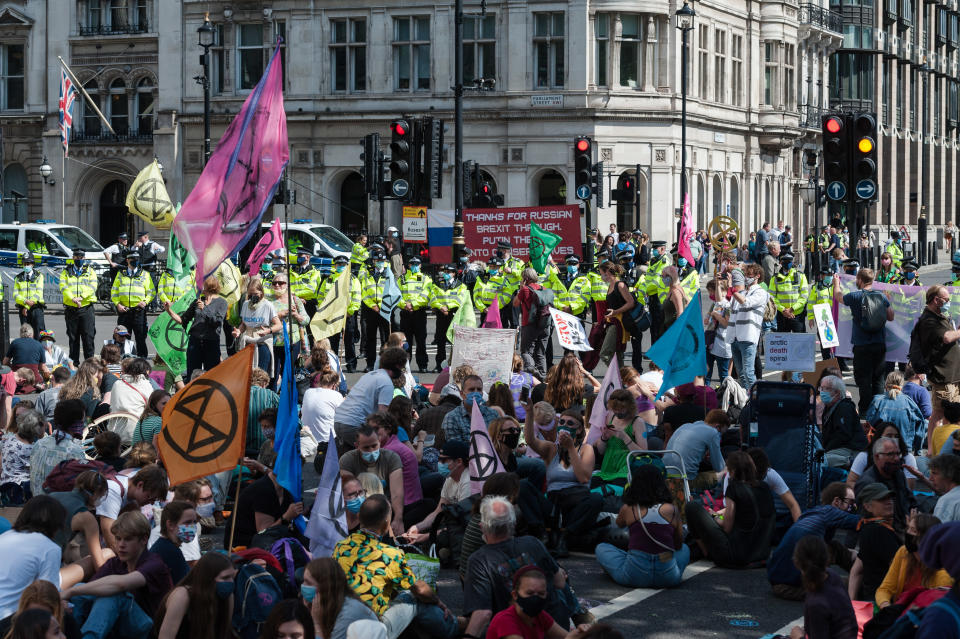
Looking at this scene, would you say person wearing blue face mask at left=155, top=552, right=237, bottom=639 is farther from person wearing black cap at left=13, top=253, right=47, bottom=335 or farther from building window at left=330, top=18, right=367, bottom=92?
building window at left=330, top=18, right=367, bottom=92

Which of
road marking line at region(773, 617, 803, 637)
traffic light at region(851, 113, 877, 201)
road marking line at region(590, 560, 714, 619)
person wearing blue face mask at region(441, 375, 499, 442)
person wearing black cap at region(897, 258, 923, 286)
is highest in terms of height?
traffic light at region(851, 113, 877, 201)

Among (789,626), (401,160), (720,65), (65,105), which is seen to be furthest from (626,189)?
(789,626)

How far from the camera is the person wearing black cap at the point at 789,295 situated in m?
20.8

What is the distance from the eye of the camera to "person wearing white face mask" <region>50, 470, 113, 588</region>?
8.72m

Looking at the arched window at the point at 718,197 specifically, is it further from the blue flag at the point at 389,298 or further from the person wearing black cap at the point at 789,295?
the blue flag at the point at 389,298

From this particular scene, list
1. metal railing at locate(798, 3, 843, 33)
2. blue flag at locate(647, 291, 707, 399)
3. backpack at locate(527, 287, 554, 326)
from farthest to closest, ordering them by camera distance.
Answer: metal railing at locate(798, 3, 843, 33) < backpack at locate(527, 287, 554, 326) < blue flag at locate(647, 291, 707, 399)

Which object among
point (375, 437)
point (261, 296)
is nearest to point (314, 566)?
point (375, 437)

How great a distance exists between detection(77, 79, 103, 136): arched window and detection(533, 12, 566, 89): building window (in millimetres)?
15195

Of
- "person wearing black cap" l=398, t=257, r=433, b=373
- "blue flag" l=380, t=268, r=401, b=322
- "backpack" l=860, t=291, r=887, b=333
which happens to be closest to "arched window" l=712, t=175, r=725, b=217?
"person wearing black cap" l=398, t=257, r=433, b=373

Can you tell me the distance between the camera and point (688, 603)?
9.87 m

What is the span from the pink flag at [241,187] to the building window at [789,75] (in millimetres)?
44999

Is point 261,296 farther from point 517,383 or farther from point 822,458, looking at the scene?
point 822,458

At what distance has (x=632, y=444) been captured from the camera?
464 inches

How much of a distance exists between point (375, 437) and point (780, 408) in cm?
349
